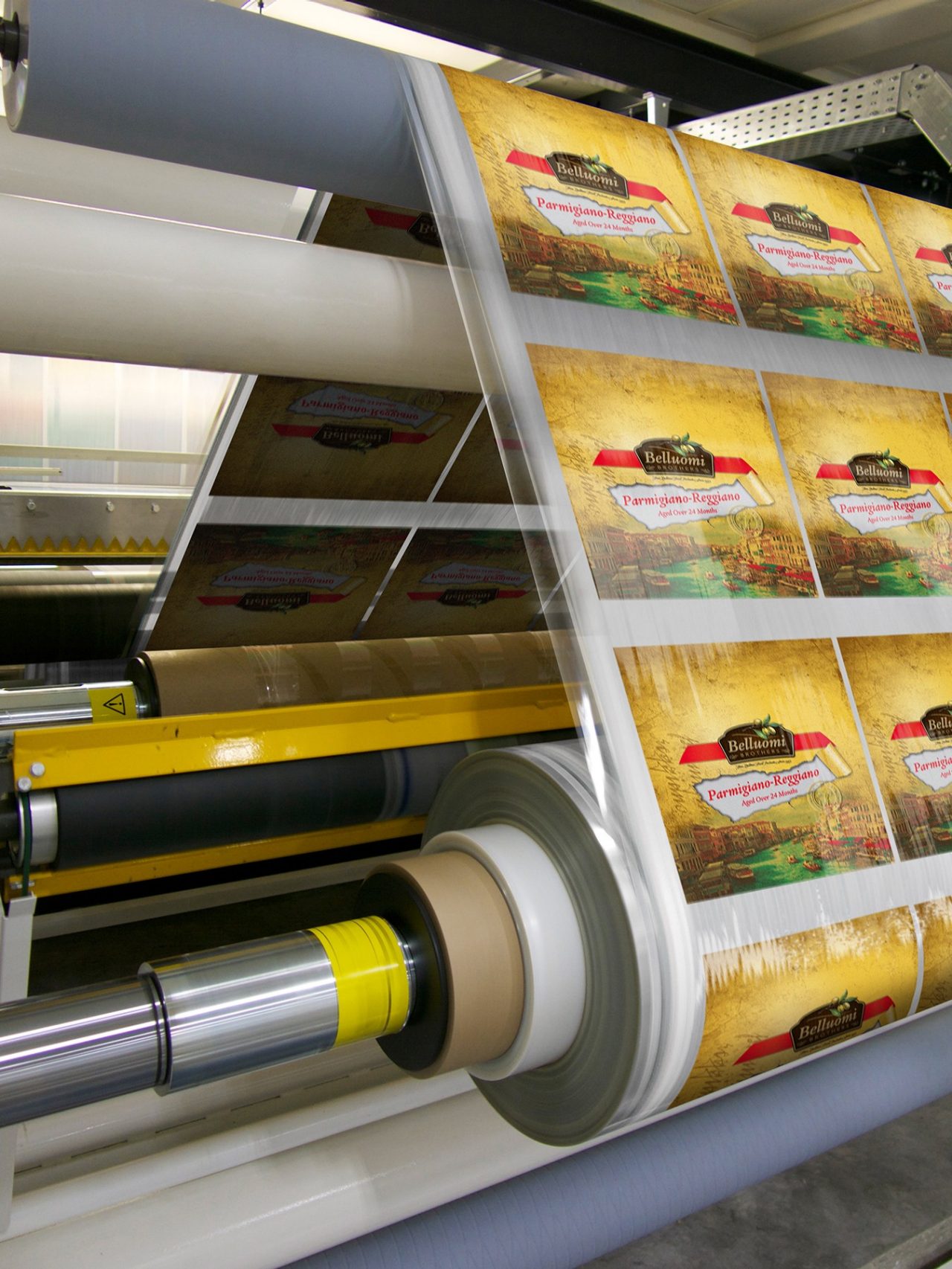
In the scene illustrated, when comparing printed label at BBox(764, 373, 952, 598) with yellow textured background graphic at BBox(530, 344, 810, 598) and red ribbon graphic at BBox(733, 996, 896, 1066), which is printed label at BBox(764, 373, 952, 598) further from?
red ribbon graphic at BBox(733, 996, 896, 1066)

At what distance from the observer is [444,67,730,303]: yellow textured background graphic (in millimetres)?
834

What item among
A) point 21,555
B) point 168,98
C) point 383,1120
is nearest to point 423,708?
point 383,1120

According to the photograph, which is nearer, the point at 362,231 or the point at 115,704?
the point at 362,231

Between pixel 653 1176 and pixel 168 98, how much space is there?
966mm

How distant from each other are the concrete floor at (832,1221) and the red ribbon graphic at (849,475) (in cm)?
87

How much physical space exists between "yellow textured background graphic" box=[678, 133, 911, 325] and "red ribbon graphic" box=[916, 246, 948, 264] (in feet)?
0.25

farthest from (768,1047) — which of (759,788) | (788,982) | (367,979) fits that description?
(367,979)

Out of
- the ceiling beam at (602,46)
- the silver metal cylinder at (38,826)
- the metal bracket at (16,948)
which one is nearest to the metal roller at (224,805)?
the silver metal cylinder at (38,826)

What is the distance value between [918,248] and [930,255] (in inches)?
1.0

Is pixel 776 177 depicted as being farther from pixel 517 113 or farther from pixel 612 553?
pixel 612 553

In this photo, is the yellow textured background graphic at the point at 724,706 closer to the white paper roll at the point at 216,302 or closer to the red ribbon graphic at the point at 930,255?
the white paper roll at the point at 216,302

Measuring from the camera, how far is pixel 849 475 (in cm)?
95

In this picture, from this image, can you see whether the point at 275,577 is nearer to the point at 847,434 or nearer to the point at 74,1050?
the point at 847,434

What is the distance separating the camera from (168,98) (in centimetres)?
77
